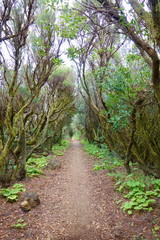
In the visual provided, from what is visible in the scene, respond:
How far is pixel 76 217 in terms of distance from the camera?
439cm

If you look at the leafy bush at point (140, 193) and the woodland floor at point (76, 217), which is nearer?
the woodland floor at point (76, 217)

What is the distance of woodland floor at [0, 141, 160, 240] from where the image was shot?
356 centimetres

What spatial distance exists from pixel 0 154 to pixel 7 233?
234 cm

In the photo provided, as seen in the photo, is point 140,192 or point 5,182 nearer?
point 140,192

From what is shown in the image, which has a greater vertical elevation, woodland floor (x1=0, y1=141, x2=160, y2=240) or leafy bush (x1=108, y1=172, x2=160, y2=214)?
leafy bush (x1=108, y1=172, x2=160, y2=214)

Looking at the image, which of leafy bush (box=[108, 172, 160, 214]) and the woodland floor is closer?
the woodland floor

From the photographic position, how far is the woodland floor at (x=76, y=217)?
3.56 metres

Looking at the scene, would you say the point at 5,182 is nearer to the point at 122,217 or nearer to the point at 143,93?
the point at 122,217

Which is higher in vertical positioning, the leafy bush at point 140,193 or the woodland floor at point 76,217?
the leafy bush at point 140,193

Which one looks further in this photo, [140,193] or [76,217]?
[140,193]

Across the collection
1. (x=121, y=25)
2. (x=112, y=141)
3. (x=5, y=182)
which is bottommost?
(x=5, y=182)

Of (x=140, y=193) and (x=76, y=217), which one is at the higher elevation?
(x=140, y=193)

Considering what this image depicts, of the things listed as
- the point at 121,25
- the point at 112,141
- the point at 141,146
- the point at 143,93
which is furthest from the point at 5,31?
the point at 112,141

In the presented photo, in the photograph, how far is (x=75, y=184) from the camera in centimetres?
704
